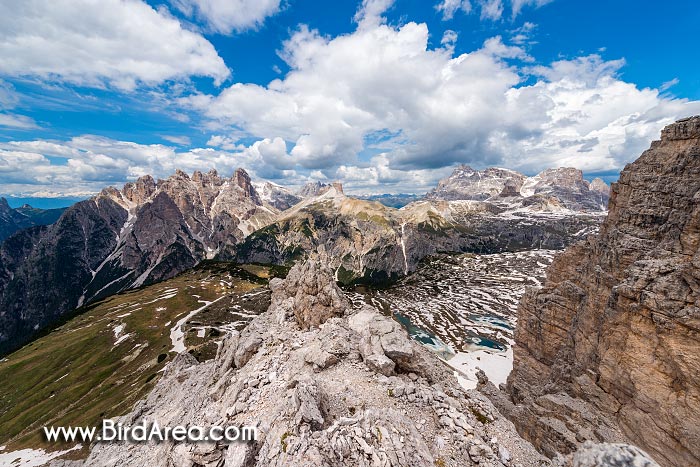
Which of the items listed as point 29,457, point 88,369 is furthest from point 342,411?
point 88,369

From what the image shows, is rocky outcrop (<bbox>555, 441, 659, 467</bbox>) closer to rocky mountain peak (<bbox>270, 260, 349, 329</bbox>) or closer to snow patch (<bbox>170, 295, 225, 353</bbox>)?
rocky mountain peak (<bbox>270, 260, 349, 329</bbox>)

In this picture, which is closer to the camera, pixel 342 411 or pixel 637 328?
pixel 342 411

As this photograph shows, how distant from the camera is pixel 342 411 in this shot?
18.2 metres

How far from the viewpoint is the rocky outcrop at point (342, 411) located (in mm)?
13977

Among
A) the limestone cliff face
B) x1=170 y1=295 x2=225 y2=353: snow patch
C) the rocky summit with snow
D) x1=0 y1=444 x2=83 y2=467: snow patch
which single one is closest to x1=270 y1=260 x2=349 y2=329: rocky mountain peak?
the rocky summit with snow

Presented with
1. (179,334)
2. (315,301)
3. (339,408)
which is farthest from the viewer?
(179,334)

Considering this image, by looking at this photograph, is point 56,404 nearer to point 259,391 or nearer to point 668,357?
point 259,391

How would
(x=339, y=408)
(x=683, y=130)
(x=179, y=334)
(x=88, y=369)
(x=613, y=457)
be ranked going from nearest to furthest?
(x=613, y=457)
(x=339, y=408)
(x=683, y=130)
(x=88, y=369)
(x=179, y=334)

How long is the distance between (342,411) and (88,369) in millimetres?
149648

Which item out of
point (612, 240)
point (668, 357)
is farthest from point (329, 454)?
point (612, 240)

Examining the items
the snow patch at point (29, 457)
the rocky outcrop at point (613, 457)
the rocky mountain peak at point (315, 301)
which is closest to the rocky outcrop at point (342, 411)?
the rocky mountain peak at point (315, 301)

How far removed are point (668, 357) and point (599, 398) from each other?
987 cm

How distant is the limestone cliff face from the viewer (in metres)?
27.0

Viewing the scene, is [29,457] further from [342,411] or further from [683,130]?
A: [683,130]
